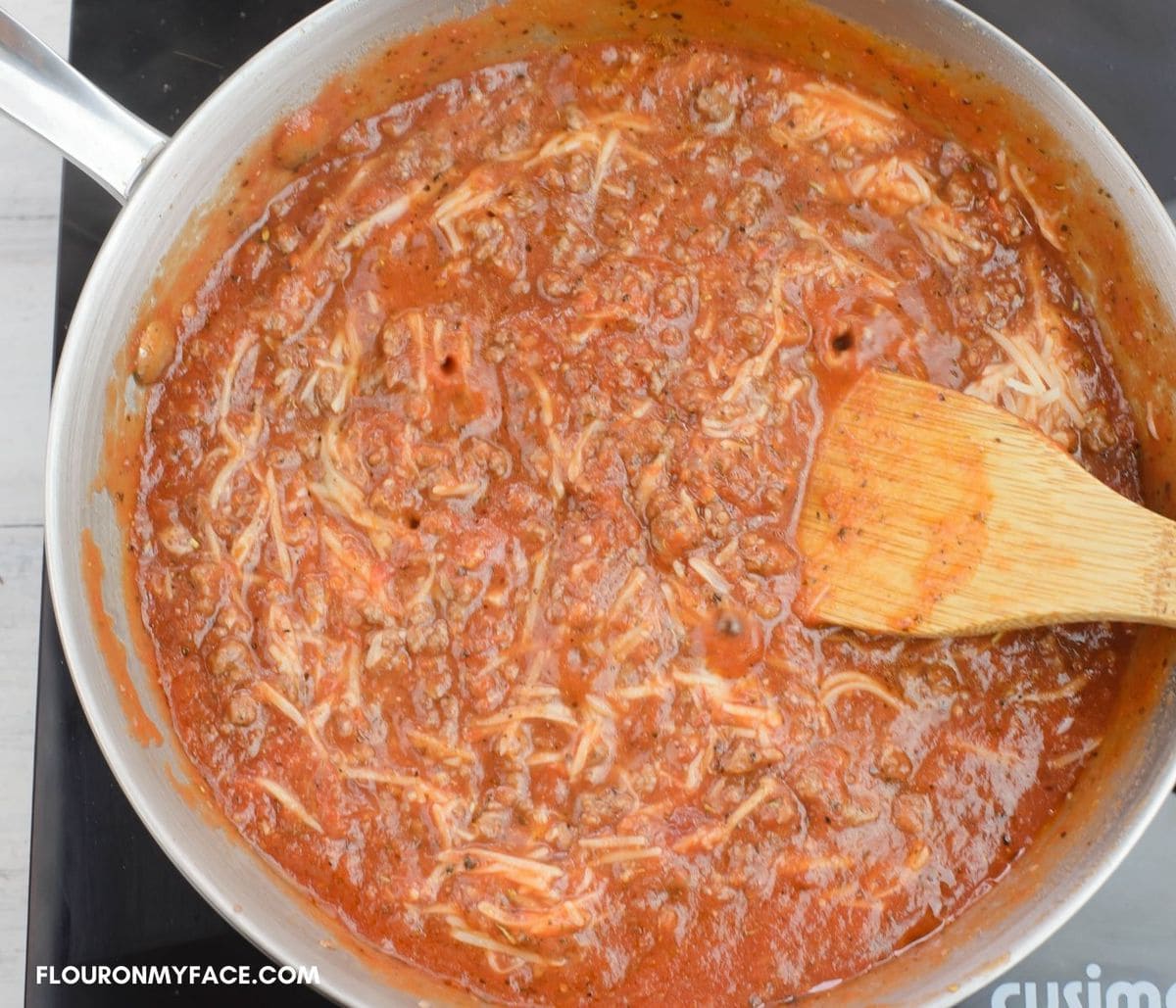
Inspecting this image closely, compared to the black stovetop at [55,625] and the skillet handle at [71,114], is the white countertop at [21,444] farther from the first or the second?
the skillet handle at [71,114]

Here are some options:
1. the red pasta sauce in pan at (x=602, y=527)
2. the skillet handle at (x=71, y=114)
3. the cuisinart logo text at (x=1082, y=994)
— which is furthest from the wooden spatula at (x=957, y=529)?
the skillet handle at (x=71, y=114)

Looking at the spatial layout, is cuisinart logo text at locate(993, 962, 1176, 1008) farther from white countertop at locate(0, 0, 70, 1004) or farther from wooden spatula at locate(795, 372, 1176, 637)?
white countertop at locate(0, 0, 70, 1004)

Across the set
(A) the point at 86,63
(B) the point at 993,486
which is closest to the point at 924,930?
(B) the point at 993,486

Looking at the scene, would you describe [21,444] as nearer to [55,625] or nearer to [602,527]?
[55,625]

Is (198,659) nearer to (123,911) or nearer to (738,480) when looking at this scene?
(123,911)

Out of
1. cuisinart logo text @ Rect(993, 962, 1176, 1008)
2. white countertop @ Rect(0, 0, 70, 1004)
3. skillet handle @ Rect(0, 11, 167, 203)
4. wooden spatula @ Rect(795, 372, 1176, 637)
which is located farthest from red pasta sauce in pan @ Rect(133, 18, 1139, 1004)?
white countertop @ Rect(0, 0, 70, 1004)

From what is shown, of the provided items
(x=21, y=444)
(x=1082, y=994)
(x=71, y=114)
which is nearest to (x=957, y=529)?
(x=1082, y=994)
